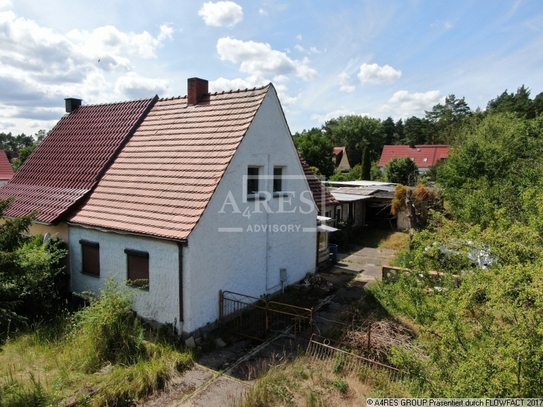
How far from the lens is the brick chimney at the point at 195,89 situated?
12312 millimetres

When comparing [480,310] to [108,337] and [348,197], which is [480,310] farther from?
[348,197]

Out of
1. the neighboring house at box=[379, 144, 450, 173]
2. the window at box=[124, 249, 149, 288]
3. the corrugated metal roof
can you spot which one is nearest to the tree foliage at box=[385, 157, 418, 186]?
the neighboring house at box=[379, 144, 450, 173]

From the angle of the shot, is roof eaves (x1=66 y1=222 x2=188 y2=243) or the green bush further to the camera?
roof eaves (x1=66 y1=222 x2=188 y2=243)

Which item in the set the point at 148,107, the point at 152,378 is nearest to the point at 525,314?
the point at 152,378

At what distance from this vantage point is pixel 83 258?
1078 centimetres

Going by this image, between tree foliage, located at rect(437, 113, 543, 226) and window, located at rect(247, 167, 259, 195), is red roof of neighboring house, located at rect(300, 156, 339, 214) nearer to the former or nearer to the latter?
window, located at rect(247, 167, 259, 195)

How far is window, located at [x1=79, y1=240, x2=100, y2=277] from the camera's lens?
34.1 ft

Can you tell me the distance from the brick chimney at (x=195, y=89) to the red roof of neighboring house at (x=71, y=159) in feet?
7.01

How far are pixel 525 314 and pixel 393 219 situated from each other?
894 inches

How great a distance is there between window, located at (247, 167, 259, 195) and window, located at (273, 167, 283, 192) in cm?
127

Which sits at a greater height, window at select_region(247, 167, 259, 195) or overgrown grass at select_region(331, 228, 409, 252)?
window at select_region(247, 167, 259, 195)

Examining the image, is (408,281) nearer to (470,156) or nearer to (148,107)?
(148,107)

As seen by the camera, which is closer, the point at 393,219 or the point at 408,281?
the point at 408,281

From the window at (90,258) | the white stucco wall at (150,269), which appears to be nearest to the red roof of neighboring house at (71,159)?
the window at (90,258)
